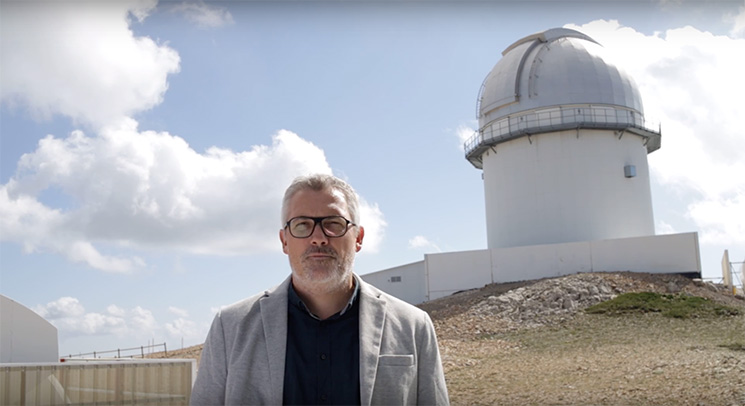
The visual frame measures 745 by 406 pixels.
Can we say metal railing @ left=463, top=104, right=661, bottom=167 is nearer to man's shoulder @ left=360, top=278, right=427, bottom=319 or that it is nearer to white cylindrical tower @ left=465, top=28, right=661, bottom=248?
white cylindrical tower @ left=465, top=28, right=661, bottom=248

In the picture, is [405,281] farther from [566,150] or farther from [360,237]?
[360,237]

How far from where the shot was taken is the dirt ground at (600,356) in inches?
405

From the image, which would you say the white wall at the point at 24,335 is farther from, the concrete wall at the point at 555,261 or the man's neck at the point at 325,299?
the concrete wall at the point at 555,261

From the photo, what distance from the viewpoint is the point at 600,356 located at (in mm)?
14328

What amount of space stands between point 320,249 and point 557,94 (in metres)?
29.0

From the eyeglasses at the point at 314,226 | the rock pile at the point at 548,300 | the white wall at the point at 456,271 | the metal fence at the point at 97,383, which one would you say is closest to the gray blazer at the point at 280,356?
the eyeglasses at the point at 314,226

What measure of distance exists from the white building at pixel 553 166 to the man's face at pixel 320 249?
25.0m

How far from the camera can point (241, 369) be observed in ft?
8.69

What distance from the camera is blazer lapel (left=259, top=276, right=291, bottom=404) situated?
2637mm

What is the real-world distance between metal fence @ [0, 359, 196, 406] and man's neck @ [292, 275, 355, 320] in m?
6.54

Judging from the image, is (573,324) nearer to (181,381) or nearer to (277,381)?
(181,381)

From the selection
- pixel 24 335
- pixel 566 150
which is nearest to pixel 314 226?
pixel 24 335

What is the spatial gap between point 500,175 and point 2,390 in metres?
25.9

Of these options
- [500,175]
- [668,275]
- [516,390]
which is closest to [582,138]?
[500,175]
